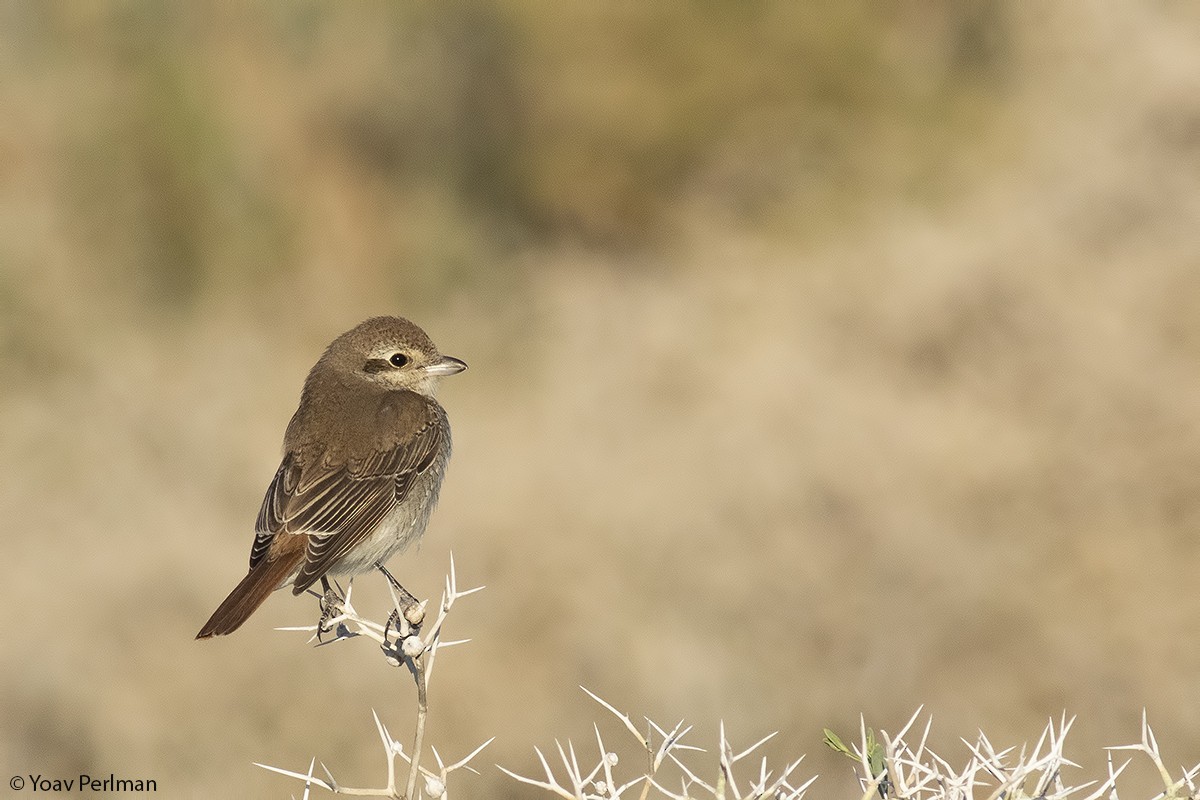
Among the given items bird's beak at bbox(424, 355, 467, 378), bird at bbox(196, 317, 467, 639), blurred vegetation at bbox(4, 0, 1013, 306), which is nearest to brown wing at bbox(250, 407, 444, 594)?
bird at bbox(196, 317, 467, 639)

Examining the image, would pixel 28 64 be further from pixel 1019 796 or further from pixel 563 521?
pixel 1019 796

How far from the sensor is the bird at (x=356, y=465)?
4.52 meters

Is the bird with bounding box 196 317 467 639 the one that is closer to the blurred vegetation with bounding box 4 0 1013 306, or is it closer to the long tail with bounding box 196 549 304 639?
the long tail with bounding box 196 549 304 639

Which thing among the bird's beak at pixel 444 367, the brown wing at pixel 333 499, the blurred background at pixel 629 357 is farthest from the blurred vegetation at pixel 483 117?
the brown wing at pixel 333 499

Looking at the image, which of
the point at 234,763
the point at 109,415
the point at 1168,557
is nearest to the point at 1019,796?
the point at 234,763

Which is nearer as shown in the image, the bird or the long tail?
the long tail

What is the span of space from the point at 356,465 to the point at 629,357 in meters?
5.70

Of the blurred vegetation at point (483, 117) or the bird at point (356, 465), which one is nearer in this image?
the bird at point (356, 465)

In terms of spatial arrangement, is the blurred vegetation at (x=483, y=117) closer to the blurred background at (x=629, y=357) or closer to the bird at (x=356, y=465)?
the blurred background at (x=629, y=357)

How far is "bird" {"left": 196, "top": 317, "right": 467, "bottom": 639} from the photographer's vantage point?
4.52 metres

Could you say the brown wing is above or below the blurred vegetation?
below

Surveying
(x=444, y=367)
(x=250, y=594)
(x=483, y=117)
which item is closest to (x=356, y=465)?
(x=444, y=367)

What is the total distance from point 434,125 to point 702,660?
523 cm

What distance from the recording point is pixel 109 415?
10055 millimetres
